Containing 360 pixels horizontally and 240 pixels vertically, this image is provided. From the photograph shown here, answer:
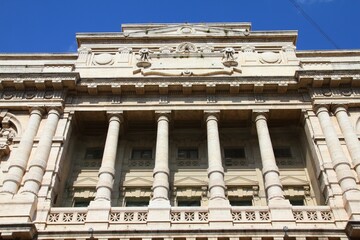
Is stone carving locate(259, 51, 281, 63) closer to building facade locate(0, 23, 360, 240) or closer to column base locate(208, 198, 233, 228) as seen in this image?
building facade locate(0, 23, 360, 240)

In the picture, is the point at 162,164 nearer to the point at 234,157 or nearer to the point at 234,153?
the point at 234,157

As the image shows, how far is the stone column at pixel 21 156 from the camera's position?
18.2 meters

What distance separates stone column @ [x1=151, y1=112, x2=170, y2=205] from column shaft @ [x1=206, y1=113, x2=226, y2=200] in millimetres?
1980

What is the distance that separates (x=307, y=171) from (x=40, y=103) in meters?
14.0

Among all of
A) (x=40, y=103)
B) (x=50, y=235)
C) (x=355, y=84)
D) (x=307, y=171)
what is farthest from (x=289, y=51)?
(x=50, y=235)

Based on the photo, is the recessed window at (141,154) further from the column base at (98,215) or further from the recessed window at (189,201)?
the column base at (98,215)

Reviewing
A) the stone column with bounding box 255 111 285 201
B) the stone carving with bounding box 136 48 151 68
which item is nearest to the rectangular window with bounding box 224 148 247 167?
the stone column with bounding box 255 111 285 201

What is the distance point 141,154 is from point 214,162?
488cm

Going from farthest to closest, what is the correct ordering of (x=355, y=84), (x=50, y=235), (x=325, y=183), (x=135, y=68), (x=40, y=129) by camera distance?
(x=135, y=68)
(x=355, y=84)
(x=40, y=129)
(x=325, y=183)
(x=50, y=235)

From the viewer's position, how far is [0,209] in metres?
17.1

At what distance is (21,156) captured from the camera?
1945 centimetres

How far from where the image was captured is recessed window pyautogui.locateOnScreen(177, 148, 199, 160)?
74.2ft

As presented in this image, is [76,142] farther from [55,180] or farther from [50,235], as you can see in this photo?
[50,235]

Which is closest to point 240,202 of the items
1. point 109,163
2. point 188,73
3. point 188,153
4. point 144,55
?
point 188,153
